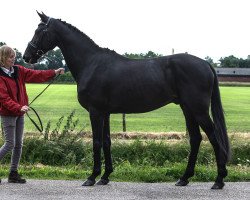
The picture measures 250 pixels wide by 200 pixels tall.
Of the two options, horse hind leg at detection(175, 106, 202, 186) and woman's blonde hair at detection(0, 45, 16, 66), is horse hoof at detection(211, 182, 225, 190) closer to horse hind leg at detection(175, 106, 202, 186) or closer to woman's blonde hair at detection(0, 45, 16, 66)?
horse hind leg at detection(175, 106, 202, 186)

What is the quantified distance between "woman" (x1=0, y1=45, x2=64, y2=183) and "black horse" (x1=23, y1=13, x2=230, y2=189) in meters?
0.43

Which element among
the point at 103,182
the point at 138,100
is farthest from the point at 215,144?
the point at 103,182

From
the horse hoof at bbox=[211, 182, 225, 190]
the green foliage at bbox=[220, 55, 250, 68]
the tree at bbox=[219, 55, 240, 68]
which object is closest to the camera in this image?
the horse hoof at bbox=[211, 182, 225, 190]

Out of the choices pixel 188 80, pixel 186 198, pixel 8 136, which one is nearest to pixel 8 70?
pixel 8 136

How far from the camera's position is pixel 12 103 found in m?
6.62

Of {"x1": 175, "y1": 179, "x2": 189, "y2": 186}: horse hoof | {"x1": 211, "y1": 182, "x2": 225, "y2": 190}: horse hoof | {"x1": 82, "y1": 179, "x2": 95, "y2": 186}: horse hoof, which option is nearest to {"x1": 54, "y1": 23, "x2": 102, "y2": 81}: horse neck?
{"x1": 82, "y1": 179, "x2": 95, "y2": 186}: horse hoof

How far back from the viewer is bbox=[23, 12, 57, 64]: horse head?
23.6ft

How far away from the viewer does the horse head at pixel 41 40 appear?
7203 mm

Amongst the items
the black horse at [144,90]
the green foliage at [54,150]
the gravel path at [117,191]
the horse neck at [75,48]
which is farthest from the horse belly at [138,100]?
the green foliage at [54,150]

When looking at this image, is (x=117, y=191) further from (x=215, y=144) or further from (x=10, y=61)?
(x=10, y=61)

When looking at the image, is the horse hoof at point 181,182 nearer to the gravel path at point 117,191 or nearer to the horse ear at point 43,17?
the gravel path at point 117,191

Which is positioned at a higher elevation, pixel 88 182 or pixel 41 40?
pixel 41 40

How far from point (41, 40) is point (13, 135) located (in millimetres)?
1484

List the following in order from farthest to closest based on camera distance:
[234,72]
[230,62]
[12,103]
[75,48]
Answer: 1. [230,62]
2. [234,72]
3. [75,48]
4. [12,103]
